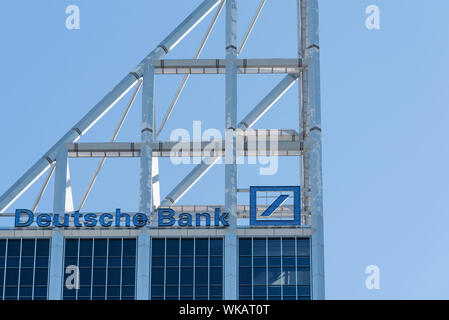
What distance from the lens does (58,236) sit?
137375 millimetres

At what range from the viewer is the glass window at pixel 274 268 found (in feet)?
442

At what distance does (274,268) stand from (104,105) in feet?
88.3

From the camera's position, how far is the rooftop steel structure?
5384 inches

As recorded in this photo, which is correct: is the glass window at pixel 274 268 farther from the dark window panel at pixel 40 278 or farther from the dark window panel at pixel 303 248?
the dark window panel at pixel 40 278

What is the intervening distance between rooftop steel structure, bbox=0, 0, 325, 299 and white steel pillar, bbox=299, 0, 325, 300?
0.09 meters

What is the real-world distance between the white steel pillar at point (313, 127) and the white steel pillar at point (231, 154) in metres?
7.89

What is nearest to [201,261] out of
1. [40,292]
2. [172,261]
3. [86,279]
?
[172,261]

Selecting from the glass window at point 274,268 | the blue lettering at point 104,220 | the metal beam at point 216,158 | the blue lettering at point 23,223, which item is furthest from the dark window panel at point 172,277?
the blue lettering at point 23,223

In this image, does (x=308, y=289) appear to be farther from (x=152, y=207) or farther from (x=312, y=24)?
(x=312, y=24)

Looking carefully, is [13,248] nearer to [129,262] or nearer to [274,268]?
[129,262]

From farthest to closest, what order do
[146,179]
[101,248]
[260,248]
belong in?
[146,179] → [101,248] → [260,248]

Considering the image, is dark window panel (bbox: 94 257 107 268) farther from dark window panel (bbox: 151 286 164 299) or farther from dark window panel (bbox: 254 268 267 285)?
dark window panel (bbox: 254 268 267 285)
